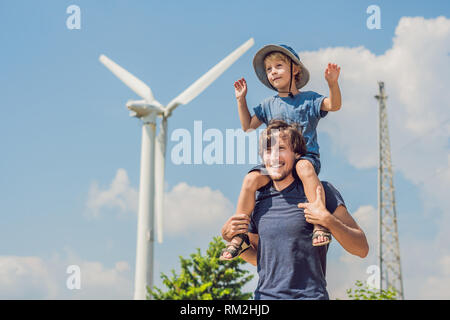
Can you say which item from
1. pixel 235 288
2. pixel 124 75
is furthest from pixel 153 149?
pixel 235 288

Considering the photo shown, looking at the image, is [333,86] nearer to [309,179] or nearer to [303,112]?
[303,112]

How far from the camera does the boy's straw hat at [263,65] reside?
6.70m

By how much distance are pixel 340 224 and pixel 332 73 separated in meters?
1.70

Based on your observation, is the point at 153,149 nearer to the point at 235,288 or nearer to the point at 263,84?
the point at 235,288

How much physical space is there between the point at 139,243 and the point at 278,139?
23342mm

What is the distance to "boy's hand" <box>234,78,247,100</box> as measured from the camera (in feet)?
22.8

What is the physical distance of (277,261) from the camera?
604 centimetres

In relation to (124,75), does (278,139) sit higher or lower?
lower

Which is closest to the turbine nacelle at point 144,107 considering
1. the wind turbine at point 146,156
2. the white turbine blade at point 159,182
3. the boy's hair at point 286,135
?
the wind turbine at point 146,156

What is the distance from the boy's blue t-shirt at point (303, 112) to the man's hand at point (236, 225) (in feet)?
3.47

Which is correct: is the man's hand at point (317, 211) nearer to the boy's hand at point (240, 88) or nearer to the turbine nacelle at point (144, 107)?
the boy's hand at point (240, 88)

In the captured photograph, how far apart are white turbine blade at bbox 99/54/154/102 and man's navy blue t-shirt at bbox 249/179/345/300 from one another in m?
20.5

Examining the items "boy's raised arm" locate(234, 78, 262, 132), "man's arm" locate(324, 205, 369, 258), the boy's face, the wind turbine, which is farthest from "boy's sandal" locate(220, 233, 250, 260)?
the wind turbine
